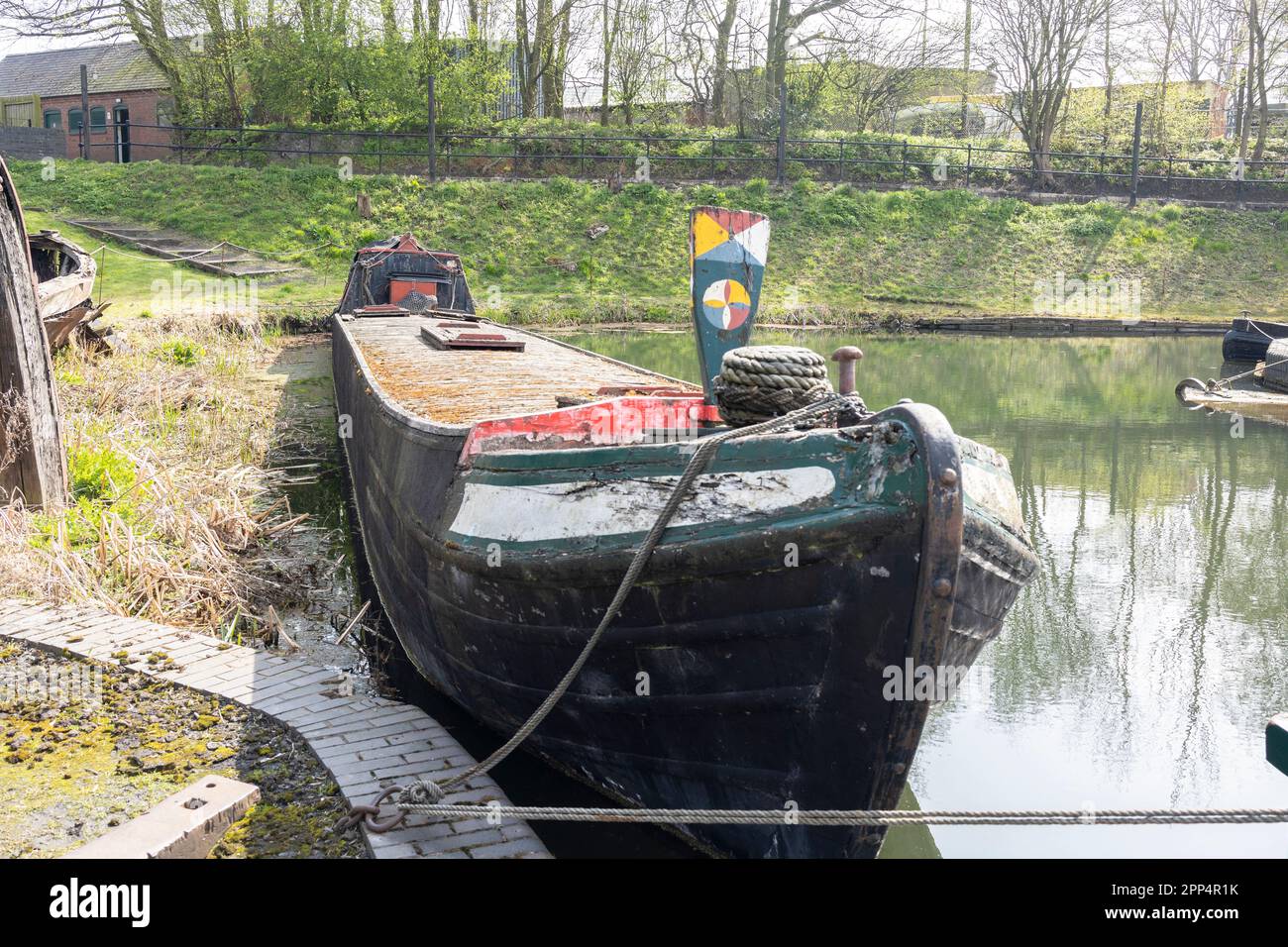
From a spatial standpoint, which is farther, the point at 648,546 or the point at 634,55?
the point at 634,55

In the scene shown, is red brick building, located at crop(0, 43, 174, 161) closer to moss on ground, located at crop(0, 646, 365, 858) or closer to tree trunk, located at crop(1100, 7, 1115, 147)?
tree trunk, located at crop(1100, 7, 1115, 147)

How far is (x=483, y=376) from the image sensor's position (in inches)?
317

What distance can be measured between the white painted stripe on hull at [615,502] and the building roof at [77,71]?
34.3 meters

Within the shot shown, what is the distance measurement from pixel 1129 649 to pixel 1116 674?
0.47m

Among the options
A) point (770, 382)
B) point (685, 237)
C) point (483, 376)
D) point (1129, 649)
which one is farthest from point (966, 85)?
point (770, 382)

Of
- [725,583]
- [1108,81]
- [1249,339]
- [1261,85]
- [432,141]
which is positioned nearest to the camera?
[725,583]

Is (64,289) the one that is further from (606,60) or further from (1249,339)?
(606,60)

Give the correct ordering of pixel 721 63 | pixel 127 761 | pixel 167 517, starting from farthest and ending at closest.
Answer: pixel 721 63, pixel 167 517, pixel 127 761

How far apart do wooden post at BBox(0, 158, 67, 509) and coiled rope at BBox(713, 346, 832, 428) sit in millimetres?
4853

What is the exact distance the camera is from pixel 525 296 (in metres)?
25.0

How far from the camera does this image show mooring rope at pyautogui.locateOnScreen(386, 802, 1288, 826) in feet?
9.93

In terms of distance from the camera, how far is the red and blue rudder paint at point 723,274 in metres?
4.72

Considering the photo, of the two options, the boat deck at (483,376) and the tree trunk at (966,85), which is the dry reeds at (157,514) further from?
the tree trunk at (966,85)

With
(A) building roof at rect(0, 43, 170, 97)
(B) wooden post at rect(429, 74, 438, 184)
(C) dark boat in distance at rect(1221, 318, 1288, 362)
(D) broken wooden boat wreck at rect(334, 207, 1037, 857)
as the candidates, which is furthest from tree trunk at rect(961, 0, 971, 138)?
(D) broken wooden boat wreck at rect(334, 207, 1037, 857)
